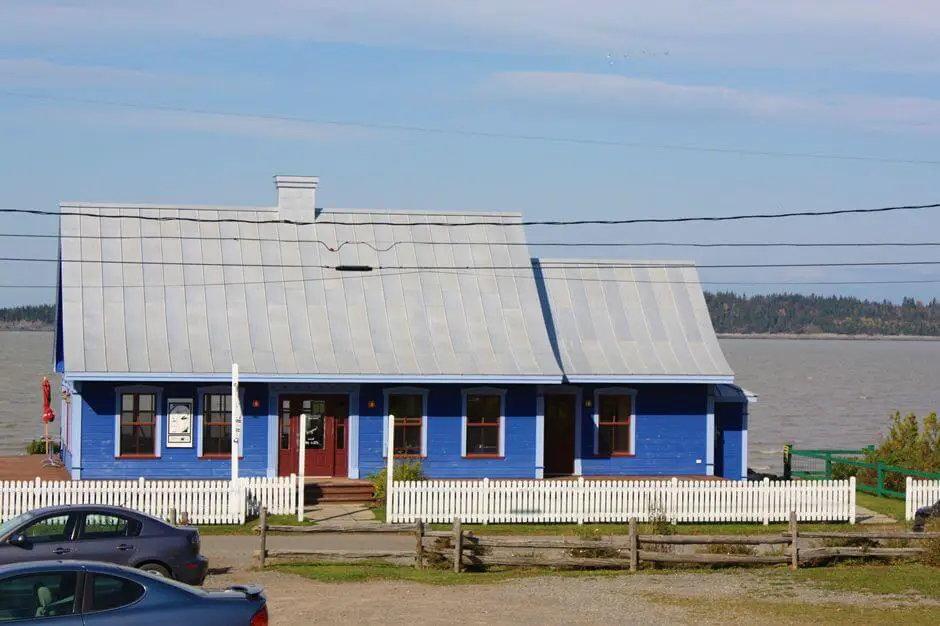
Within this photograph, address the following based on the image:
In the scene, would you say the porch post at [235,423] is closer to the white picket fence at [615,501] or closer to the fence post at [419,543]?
the white picket fence at [615,501]

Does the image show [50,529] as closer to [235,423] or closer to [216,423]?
[235,423]

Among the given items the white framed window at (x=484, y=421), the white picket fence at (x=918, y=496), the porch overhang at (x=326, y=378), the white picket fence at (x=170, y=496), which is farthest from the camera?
the white framed window at (x=484, y=421)

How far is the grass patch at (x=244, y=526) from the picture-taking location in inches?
1089

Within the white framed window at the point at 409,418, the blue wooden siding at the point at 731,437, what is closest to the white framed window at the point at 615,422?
the blue wooden siding at the point at 731,437

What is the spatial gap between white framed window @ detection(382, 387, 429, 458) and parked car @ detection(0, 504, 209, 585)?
1356cm

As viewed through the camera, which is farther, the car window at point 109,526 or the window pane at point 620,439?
the window pane at point 620,439

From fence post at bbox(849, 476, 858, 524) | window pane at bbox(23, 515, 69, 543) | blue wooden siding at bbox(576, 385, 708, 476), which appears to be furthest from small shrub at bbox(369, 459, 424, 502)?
window pane at bbox(23, 515, 69, 543)

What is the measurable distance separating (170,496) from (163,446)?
12.1 ft

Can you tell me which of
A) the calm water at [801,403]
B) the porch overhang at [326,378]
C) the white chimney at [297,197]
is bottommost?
the calm water at [801,403]

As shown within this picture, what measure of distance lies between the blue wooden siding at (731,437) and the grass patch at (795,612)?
1683 centimetres

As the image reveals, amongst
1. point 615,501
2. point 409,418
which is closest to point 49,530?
point 615,501

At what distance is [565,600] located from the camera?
19766 millimetres

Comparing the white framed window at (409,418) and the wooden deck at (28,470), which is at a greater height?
the white framed window at (409,418)

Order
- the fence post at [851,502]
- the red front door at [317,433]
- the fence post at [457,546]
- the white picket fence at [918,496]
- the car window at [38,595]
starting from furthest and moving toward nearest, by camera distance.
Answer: the red front door at [317,433] < the white picket fence at [918,496] < the fence post at [851,502] < the fence post at [457,546] < the car window at [38,595]
